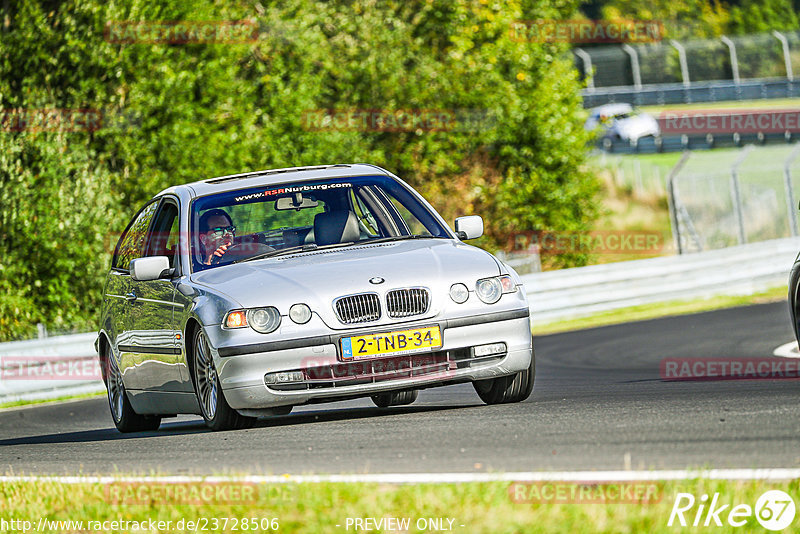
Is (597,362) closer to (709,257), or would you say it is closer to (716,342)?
(716,342)

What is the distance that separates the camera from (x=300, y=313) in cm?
745

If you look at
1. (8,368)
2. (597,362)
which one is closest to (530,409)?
(597,362)

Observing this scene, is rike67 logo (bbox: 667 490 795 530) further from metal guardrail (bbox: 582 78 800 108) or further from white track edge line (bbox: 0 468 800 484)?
metal guardrail (bbox: 582 78 800 108)

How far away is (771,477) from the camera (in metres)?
4.80

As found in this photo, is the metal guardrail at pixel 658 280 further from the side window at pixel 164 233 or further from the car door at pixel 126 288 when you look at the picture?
the side window at pixel 164 233

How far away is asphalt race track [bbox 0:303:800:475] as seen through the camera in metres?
5.63

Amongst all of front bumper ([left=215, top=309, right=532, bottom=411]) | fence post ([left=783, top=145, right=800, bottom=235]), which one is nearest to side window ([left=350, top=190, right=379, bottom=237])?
front bumper ([left=215, top=309, right=532, bottom=411])

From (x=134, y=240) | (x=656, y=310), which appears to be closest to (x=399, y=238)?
(x=134, y=240)

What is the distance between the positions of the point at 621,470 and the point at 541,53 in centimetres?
2852

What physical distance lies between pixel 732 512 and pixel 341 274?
3.72m

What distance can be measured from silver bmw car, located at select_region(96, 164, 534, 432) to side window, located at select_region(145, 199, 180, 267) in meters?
0.02

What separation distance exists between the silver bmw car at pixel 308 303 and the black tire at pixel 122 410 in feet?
0.68

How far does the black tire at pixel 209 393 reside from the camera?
25.4 ft

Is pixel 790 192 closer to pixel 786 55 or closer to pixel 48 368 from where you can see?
pixel 48 368
